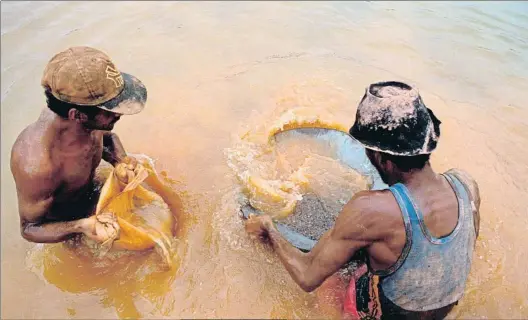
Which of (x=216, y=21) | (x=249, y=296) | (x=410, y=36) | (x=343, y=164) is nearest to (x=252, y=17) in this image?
(x=216, y=21)

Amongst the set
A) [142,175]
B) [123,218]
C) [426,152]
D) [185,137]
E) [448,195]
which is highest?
[426,152]

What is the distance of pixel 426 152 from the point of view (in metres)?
2.33

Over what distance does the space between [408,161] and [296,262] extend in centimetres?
94

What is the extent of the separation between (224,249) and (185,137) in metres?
1.55

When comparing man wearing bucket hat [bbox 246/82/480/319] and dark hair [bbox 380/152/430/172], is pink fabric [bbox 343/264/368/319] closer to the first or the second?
man wearing bucket hat [bbox 246/82/480/319]

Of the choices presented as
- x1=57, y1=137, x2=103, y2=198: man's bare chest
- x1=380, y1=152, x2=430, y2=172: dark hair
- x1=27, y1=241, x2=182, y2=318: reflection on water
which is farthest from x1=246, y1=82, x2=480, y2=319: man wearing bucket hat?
x1=57, y1=137, x2=103, y2=198: man's bare chest

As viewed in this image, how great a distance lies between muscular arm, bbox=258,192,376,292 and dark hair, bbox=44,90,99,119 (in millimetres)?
1474

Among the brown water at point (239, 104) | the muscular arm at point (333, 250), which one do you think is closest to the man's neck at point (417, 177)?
the muscular arm at point (333, 250)

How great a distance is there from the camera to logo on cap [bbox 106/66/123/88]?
2.76 m

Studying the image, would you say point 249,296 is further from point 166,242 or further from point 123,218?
point 123,218

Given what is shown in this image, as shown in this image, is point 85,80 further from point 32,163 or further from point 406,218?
point 406,218

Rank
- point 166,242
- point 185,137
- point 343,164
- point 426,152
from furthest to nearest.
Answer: point 185,137, point 343,164, point 166,242, point 426,152

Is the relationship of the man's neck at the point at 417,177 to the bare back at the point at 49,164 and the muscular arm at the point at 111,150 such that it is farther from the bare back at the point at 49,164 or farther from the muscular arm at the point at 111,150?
the muscular arm at the point at 111,150

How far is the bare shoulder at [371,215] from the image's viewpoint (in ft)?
7.63
